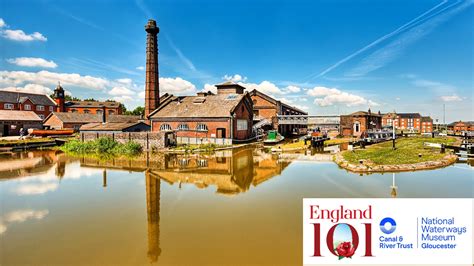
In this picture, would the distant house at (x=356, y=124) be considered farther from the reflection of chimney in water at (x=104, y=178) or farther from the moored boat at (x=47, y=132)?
the moored boat at (x=47, y=132)

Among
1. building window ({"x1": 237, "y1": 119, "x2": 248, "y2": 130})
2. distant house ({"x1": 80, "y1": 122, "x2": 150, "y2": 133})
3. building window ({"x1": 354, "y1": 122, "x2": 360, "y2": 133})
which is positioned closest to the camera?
distant house ({"x1": 80, "y1": 122, "x2": 150, "y2": 133})

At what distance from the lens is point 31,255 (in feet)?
18.4

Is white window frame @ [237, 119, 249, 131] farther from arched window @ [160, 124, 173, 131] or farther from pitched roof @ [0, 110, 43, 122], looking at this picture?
pitched roof @ [0, 110, 43, 122]

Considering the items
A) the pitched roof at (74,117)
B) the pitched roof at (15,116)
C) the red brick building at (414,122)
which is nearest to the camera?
the pitched roof at (15,116)

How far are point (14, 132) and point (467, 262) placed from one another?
5554 centimetres

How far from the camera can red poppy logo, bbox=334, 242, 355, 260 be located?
5023mm

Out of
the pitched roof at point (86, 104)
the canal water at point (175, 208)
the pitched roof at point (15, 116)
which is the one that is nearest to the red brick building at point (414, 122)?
the canal water at point (175, 208)

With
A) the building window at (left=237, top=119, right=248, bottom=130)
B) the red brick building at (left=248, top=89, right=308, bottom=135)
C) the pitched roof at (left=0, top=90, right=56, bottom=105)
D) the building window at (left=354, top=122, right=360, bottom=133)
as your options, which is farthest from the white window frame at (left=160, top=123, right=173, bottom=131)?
the pitched roof at (left=0, top=90, right=56, bottom=105)

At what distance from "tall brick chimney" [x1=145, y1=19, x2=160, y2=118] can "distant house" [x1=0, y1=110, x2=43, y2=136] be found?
937 inches

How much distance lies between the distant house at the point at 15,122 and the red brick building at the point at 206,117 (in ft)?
84.8

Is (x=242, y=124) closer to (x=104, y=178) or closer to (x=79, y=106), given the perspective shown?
(x=104, y=178)

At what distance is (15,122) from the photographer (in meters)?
42.1

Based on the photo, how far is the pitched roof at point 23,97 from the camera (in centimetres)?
5559

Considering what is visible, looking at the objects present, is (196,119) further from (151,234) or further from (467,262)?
(467,262)
